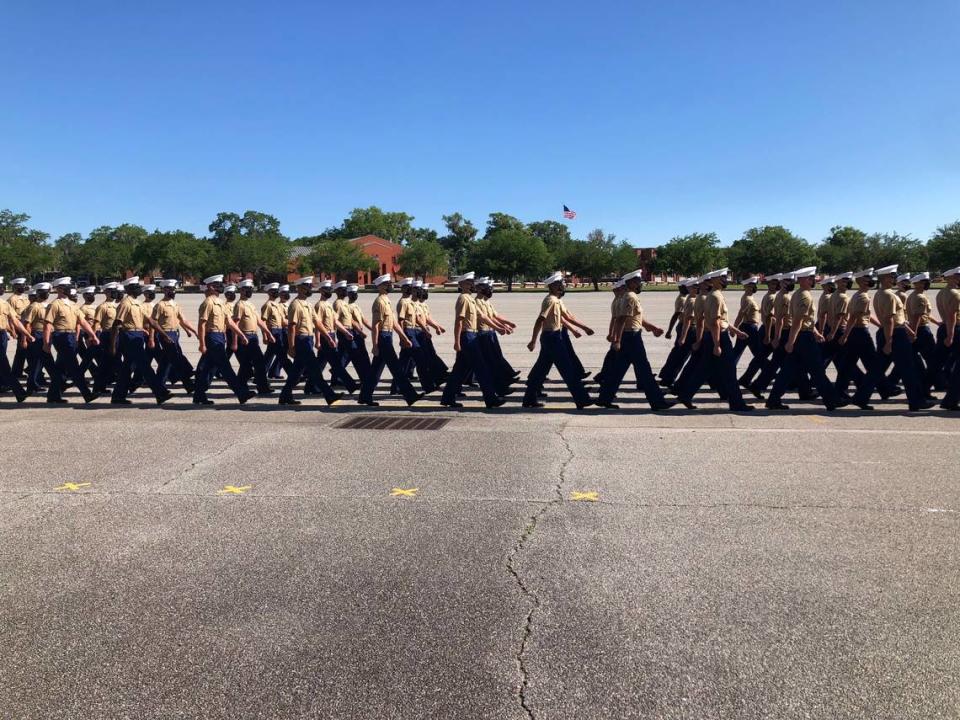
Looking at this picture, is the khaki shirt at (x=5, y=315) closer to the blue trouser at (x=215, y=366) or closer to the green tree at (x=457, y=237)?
the blue trouser at (x=215, y=366)

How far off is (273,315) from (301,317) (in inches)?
70.1

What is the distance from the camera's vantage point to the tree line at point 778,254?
291 ft

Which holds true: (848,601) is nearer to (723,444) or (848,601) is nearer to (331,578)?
(331,578)

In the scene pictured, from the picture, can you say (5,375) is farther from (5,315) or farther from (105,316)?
(105,316)

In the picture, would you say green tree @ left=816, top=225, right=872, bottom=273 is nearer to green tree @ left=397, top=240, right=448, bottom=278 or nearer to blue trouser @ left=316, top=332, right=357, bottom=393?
green tree @ left=397, top=240, right=448, bottom=278

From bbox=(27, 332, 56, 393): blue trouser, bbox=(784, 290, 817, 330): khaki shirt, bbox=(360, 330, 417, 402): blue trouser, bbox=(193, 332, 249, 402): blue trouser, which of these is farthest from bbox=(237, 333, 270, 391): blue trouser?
bbox=(784, 290, 817, 330): khaki shirt

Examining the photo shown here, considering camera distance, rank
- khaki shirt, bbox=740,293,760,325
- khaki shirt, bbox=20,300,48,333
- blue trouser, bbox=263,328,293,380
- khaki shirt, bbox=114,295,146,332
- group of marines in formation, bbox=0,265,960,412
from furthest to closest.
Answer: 1. blue trouser, bbox=263,328,293,380
2. khaki shirt, bbox=740,293,760,325
3. khaki shirt, bbox=20,300,48,333
4. khaki shirt, bbox=114,295,146,332
5. group of marines in formation, bbox=0,265,960,412

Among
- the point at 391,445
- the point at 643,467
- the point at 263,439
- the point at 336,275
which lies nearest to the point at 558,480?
the point at 643,467

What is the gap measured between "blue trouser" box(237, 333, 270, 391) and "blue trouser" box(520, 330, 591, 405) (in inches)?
128

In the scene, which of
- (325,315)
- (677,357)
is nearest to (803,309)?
(677,357)

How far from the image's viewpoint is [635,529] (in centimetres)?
486

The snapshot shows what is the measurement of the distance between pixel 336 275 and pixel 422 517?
89.1m

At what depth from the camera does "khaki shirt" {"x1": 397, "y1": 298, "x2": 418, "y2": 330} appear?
11336 millimetres

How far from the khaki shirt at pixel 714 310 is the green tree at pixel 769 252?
85.5 meters
